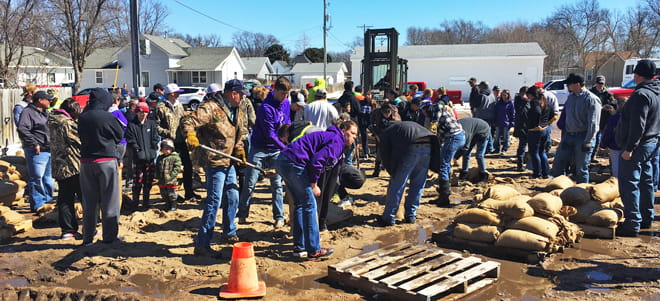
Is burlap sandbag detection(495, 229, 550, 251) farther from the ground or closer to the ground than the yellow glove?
closer to the ground

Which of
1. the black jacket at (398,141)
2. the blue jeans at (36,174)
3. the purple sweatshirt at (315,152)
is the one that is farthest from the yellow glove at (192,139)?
the blue jeans at (36,174)

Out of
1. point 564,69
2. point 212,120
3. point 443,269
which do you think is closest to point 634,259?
point 443,269

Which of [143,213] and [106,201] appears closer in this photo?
[106,201]

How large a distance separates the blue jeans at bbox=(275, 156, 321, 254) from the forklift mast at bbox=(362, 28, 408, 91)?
11.0 metres

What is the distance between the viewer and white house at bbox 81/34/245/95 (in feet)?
149

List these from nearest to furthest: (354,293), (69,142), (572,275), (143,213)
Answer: (354,293) → (572,275) → (69,142) → (143,213)

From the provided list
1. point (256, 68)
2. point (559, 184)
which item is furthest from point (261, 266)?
point (256, 68)

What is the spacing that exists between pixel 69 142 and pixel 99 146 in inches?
33.8

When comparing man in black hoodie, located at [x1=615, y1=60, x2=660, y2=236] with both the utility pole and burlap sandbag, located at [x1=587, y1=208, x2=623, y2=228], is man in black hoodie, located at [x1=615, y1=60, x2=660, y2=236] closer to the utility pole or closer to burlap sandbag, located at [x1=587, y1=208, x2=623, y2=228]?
burlap sandbag, located at [x1=587, y1=208, x2=623, y2=228]

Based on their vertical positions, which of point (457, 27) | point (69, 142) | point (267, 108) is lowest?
point (69, 142)

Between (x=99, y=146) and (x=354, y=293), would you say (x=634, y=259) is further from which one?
(x=99, y=146)

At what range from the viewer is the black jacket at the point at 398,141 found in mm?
6336

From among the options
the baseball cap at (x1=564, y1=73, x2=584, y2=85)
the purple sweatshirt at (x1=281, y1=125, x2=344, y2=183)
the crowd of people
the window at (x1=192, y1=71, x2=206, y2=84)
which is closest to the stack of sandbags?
the crowd of people

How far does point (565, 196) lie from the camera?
6.37 metres
